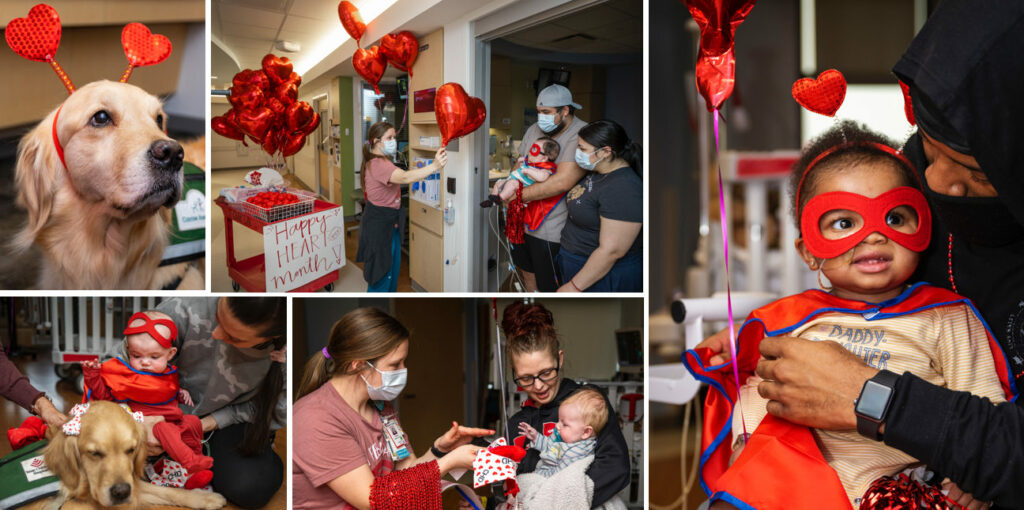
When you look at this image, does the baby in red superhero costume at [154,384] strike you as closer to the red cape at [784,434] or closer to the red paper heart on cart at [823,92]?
the red cape at [784,434]

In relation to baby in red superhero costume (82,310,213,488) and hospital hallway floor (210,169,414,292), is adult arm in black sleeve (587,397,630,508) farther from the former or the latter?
baby in red superhero costume (82,310,213,488)

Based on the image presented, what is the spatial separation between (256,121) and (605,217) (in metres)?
0.98

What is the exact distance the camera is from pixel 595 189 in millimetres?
1584

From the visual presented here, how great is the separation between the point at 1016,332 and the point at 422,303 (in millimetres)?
1187

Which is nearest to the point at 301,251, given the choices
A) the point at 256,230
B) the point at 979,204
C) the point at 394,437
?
the point at 256,230

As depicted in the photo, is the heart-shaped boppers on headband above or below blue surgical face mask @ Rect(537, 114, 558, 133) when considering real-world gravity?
above

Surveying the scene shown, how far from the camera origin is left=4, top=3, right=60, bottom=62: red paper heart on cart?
139 centimetres

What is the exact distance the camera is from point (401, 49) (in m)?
1.70

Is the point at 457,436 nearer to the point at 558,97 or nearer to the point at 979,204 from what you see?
the point at 558,97

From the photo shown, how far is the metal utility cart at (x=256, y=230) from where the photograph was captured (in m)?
1.59

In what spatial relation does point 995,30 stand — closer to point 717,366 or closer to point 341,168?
point 717,366

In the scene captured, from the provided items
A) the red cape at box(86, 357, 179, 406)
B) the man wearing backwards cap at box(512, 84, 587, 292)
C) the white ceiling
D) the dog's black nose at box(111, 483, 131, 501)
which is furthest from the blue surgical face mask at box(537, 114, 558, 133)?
the dog's black nose at box(111, 483, 131, 501)

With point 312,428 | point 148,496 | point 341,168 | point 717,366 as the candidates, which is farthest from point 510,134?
point 148,496

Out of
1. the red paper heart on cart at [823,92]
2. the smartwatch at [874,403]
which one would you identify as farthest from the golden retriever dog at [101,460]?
the red paper heart on cart at [823,92]
